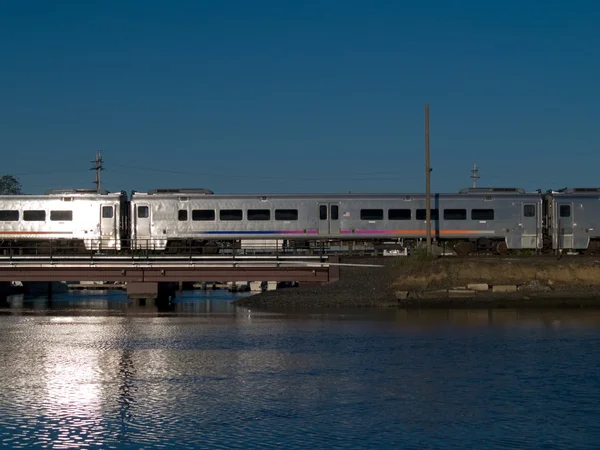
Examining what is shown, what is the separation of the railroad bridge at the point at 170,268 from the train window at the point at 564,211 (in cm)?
1461

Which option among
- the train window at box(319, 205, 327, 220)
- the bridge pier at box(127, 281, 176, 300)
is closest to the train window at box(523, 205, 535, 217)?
the train window at box(319, 205, 327, 220)

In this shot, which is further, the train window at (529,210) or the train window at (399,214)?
the train window at (399,214)

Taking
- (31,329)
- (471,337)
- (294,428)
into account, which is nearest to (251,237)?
(31,329)

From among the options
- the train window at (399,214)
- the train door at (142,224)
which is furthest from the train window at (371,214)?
the train door at (142,224)

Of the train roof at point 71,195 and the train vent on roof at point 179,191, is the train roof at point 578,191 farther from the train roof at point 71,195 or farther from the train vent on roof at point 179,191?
the train roof at point 71,195

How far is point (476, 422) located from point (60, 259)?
34982mm

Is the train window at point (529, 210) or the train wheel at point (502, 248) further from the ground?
the train window at point (529, 210)

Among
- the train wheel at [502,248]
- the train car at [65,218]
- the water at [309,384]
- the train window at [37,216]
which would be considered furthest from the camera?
the train window at [37,216]

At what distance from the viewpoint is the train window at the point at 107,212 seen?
53812 mm

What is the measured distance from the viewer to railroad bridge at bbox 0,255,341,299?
4791 centimetres

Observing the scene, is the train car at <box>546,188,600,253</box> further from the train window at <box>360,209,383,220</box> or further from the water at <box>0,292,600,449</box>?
the water at <box>0,292,600,449</box>

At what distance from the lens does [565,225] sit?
172ft

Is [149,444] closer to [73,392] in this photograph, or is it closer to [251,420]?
[251,420]

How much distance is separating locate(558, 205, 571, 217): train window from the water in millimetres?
15118
